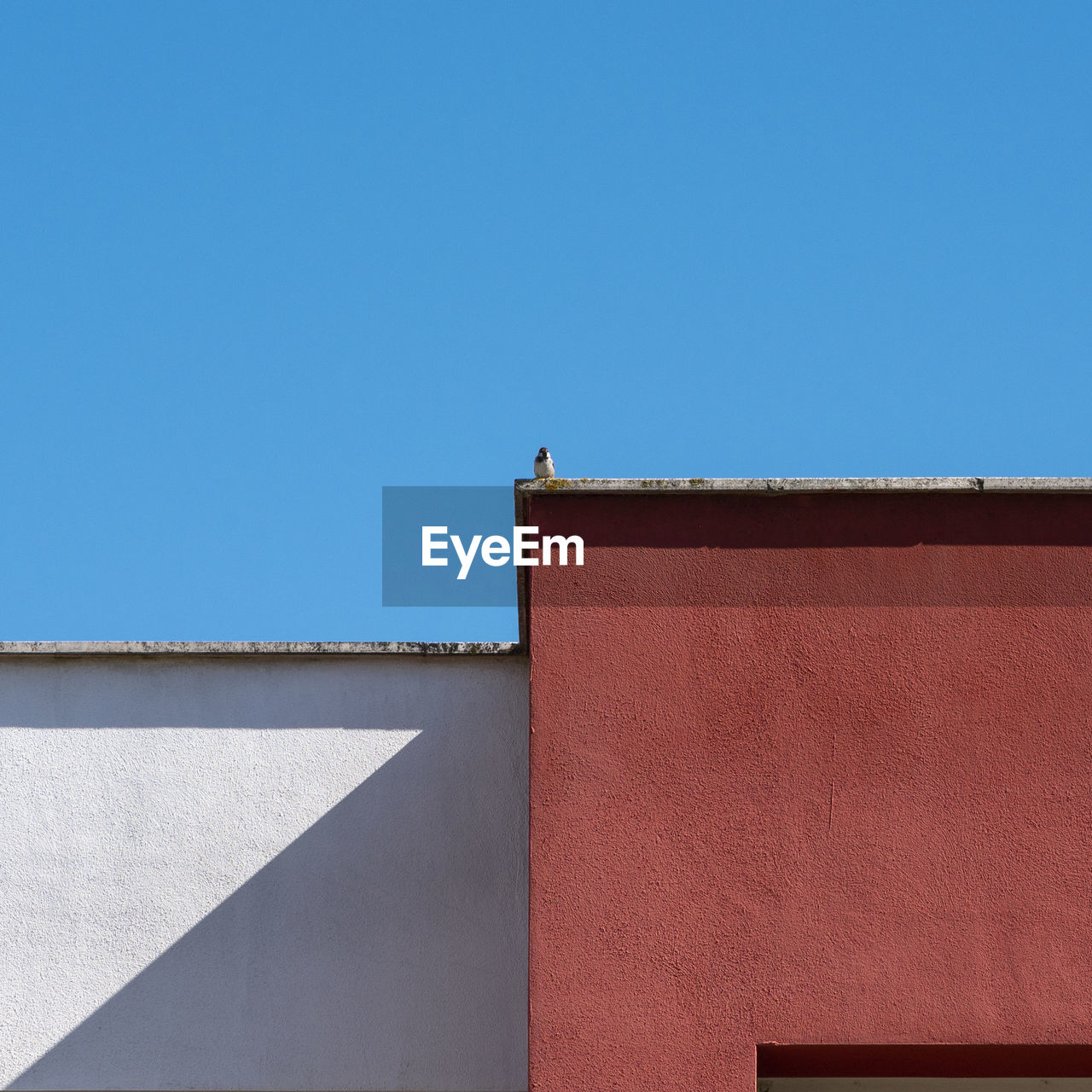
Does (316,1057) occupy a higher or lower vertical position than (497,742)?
lower

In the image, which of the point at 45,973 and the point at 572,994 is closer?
the point at 572,994

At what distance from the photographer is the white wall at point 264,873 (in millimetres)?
8086

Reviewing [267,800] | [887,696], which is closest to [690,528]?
[887,696]

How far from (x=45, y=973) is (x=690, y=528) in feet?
15.0

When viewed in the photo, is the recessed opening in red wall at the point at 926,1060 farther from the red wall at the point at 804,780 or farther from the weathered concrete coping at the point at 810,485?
the weathered concrete coping at the point at 810,485

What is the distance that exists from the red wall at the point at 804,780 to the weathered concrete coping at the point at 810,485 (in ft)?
0.22

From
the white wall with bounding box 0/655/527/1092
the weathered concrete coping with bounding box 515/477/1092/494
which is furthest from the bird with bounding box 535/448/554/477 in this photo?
the white wall with bounding box 0/655/527/1092

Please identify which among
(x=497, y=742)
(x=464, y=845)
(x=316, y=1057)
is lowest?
(x=316, y=1057)

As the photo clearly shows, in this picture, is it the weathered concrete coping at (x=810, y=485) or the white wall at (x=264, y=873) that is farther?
the white wall at (x=264, y=873)

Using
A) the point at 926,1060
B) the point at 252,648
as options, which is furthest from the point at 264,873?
the point at 926,1060

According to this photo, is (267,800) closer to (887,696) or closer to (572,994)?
(572,994)

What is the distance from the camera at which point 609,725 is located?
6473 millimetres

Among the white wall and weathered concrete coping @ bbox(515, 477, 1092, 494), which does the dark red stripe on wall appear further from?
weathered concrete coping @ bbox(515, 477, 1092, 494)

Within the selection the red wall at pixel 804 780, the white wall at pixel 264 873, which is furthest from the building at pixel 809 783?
the white wall at pixel 264 873
